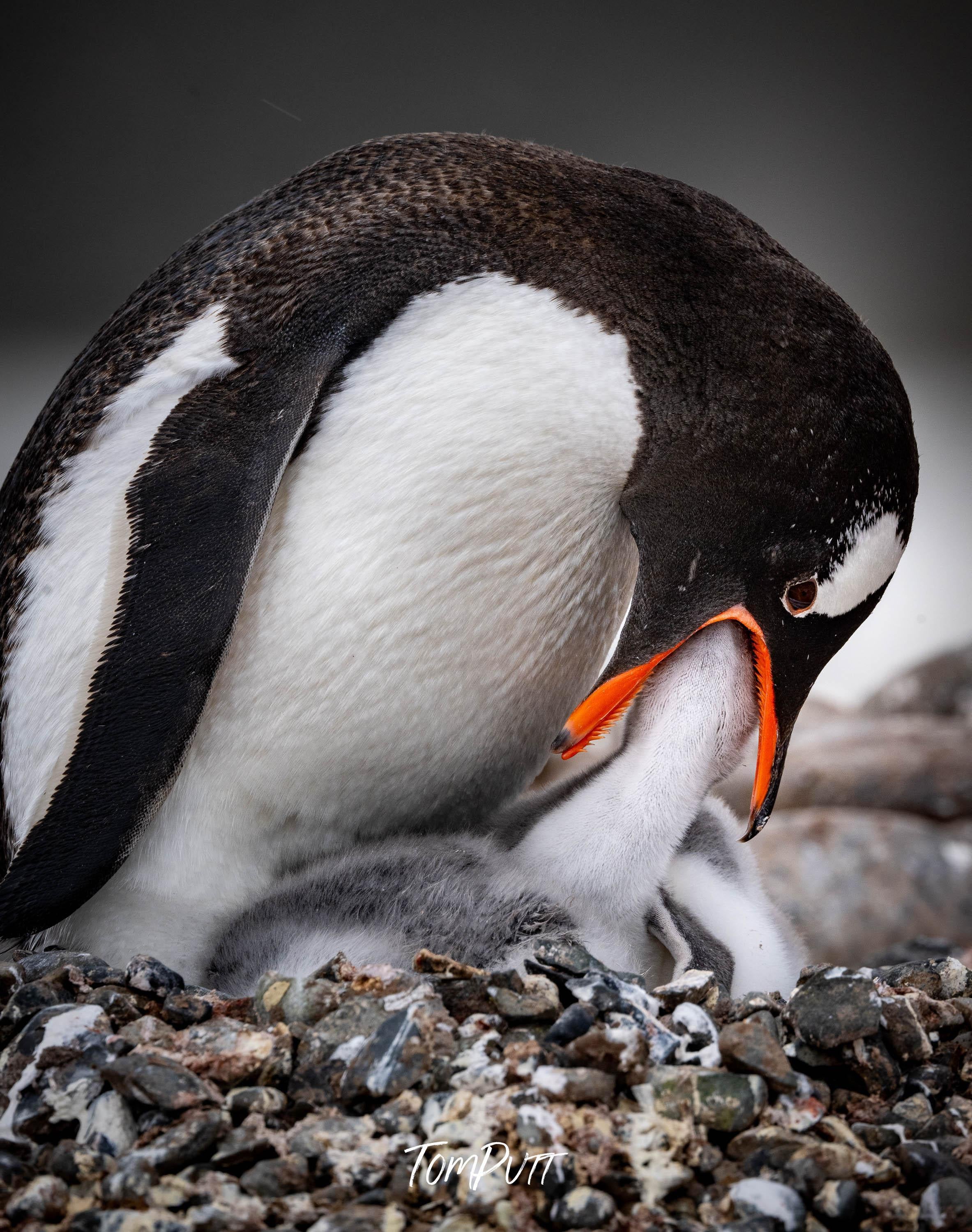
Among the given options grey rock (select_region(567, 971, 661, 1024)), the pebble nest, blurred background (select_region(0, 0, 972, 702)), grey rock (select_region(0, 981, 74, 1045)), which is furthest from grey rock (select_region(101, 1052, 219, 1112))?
blurred background (select_region(0, 0, 972, 702))

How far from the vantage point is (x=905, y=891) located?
203 cm

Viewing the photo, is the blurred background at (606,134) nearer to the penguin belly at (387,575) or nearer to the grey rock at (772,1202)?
the penguin belly at (387,575)

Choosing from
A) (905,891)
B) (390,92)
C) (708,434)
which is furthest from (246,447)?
(905,891)

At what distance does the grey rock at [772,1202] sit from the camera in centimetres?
57

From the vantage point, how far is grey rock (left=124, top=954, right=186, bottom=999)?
0.77m

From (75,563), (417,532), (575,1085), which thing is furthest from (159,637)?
(575,1085)

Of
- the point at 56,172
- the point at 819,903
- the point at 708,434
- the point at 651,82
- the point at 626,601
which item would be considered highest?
the point at 651,82

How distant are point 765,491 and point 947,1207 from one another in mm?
578

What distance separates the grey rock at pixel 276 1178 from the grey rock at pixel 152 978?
20cm

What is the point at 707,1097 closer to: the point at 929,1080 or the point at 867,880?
the point at 929,1080

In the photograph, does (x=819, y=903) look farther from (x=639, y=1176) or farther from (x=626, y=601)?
(x=639, y=1176)

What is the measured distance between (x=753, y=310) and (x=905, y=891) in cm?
136

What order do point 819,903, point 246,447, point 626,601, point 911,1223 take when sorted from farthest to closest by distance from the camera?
point 819,903
point 626,601
point 246,447
point 911,1223

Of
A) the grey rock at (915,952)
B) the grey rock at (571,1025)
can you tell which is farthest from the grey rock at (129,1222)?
the grey rock at (915,952)
